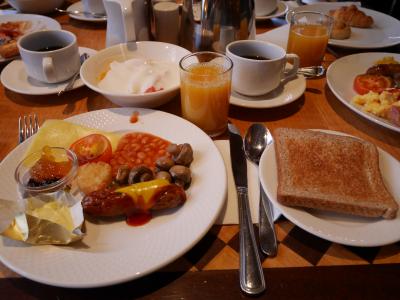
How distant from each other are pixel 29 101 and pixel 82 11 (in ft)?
3.06

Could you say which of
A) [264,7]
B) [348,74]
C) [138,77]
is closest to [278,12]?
[264,7]

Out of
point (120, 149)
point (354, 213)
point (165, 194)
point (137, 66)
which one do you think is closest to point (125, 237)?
point (165, 194)

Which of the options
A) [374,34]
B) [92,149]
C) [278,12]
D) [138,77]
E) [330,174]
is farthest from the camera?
[278,12]

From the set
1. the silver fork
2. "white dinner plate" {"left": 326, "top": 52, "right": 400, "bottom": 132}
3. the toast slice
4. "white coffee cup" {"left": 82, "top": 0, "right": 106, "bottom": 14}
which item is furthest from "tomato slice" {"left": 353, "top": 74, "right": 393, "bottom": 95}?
"white coffee cup" {"left": 82, "top": 0, "right": 106, "bottom": 14}

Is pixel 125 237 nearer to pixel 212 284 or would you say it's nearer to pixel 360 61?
pixel 212 284

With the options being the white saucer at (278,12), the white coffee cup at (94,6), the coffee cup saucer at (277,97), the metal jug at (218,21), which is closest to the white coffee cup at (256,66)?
the coffee cup saucer at (277,97)

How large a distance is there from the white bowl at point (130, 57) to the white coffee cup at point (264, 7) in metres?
0.79

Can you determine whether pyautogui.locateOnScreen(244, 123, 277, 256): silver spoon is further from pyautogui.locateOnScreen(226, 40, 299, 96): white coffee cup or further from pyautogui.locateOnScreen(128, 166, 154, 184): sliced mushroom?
pyautogui.locateOnScreen(128, 166, 154, 184): sliced mushroom

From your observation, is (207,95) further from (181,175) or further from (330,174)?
(330,174)

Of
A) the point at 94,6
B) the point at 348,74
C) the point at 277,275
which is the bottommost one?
the point at 277,275

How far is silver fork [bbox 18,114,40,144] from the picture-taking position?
38.9 inches

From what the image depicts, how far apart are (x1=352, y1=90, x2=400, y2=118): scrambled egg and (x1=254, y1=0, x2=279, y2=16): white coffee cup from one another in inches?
36.8

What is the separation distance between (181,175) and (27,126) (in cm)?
58

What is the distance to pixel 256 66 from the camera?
106 cm
